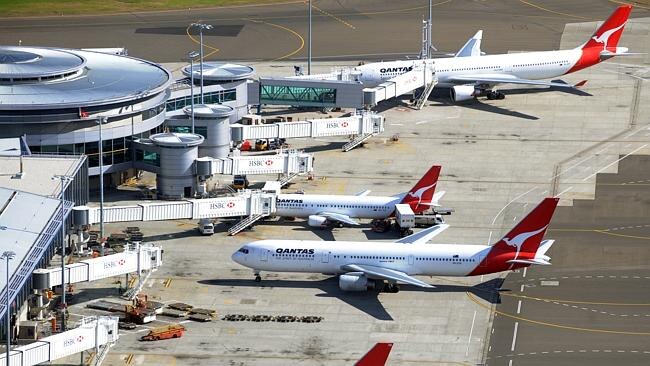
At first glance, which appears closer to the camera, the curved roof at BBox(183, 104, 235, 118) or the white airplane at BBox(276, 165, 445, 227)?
the white airplane at BBox(276, 165, 445, 227)

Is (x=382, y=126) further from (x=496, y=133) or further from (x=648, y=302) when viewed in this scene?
(x=648, y=302)

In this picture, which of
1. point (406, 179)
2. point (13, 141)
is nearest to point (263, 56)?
point (406, 179)

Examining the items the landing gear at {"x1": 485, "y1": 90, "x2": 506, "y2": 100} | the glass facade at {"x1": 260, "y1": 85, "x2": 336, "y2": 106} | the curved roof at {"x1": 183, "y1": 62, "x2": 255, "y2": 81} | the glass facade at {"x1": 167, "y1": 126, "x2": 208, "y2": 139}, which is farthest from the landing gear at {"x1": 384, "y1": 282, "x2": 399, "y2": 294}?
the landing gear at {"x1": 485, "y1": 90, "x2": 506, "y2": 100}

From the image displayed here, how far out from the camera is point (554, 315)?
360 ft

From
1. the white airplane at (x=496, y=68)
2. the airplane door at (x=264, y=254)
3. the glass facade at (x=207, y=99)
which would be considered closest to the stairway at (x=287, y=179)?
the glass facade at (x=207, y=99)

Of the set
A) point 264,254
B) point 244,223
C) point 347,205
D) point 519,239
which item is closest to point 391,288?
point 264,254

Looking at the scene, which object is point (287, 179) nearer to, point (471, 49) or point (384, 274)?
point (384, 274)

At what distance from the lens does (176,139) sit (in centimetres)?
13762

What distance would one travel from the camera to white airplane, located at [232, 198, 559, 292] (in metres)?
113

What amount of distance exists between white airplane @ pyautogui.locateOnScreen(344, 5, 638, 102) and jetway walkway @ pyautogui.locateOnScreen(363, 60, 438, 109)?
0.56 m

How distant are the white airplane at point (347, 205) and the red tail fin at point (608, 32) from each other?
195 ft

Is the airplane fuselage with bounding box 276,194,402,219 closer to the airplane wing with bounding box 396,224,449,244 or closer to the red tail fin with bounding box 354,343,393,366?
the airplane wing with bounding box 396,224,449,244

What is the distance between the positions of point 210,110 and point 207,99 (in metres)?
13.4

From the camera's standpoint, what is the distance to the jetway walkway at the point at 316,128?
150 meters
